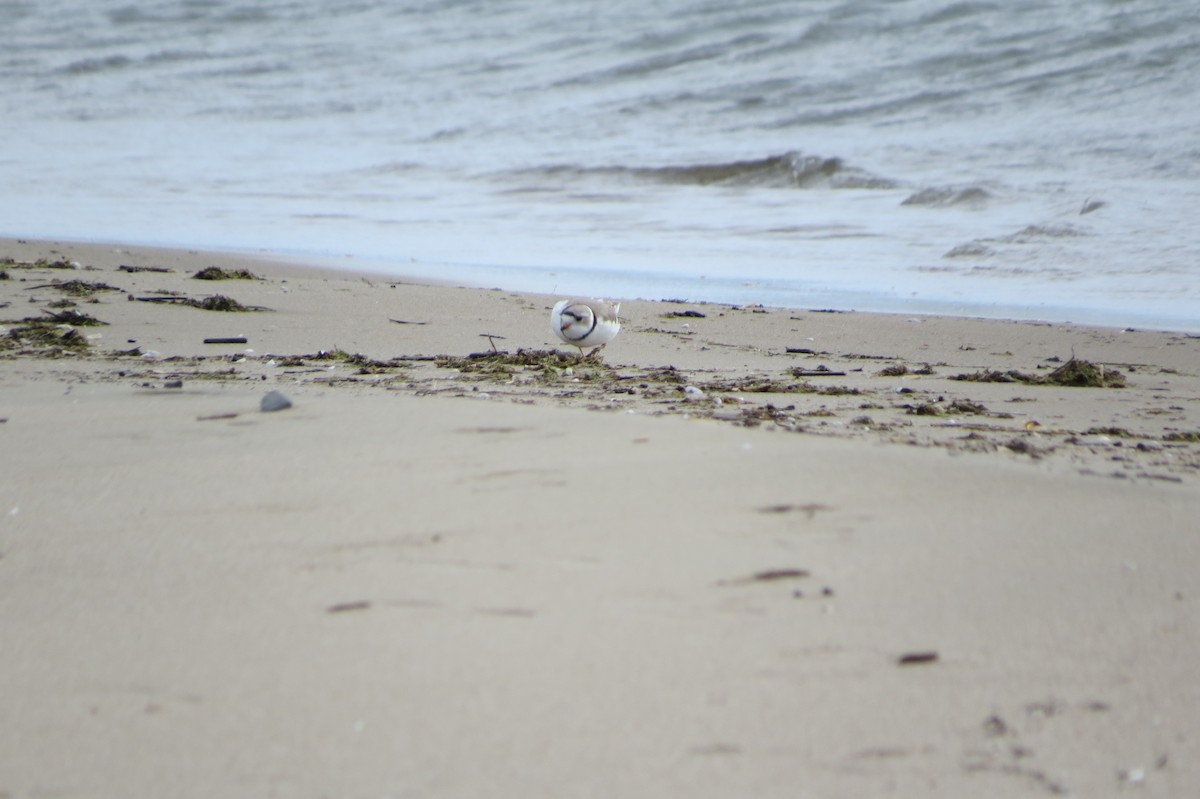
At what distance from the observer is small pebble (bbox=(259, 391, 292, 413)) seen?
7.52ft

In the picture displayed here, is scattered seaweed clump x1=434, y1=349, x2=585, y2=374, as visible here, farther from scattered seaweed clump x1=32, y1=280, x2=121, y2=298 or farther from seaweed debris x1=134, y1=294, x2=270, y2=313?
scattered seaweed clump x1=32, y1=280, x2=121, y2=298

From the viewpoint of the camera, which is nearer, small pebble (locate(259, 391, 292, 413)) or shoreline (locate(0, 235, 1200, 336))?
small pebble (locate(259, 391, 292, 413))

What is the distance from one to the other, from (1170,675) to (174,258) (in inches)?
237

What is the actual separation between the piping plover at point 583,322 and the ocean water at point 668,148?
2.18 metres

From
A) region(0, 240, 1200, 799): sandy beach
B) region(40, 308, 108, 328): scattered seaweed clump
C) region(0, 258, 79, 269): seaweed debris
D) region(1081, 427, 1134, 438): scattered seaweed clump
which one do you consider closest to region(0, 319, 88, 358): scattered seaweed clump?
region(40, 308, 108, 328): scattered seaweed clump

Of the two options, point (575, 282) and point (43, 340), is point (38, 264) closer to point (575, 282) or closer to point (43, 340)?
point (43, 340)

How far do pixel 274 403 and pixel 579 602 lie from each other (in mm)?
1109

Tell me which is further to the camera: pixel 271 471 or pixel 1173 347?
pixel 1173 347

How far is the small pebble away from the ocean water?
11.8ft

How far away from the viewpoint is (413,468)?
72.8 inches

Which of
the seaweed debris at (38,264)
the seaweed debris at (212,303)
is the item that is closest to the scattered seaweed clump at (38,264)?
the seaweed debris at (38,264)

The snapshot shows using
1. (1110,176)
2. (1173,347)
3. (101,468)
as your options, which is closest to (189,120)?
(1110,176)

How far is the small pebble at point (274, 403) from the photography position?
2293 millimetres

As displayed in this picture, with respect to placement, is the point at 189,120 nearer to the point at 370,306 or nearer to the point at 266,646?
the point at 370,306
